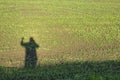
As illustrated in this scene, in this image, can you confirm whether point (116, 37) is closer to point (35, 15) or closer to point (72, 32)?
point (72, 32)

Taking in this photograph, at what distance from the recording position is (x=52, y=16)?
22500 millimetres

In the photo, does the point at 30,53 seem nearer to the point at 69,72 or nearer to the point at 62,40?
the point at 62,40

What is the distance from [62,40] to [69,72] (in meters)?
5.92

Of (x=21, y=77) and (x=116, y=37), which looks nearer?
(x=21, y=77)

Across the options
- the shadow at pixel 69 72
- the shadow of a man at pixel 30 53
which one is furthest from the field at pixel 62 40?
the shadow of a man at pixel 30 53

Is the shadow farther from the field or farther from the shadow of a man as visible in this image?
the shadow of a man

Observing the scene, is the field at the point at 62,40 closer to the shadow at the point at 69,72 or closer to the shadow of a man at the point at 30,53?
the shadow at the point at 69,72

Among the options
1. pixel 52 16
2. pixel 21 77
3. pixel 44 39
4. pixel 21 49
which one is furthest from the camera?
pixel 52 16

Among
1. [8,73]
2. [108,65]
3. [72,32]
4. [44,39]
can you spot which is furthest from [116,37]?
[8,73]

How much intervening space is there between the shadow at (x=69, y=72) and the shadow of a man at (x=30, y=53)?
0.45m

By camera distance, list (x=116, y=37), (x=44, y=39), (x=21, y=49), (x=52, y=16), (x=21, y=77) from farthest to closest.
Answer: (x=52, y=16) < (x=116, y=37) < (x=44, y=39) < (x=21, y=49) < (x=21, y=77)

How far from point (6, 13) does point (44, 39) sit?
8380 mm

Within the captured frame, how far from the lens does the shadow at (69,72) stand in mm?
8587

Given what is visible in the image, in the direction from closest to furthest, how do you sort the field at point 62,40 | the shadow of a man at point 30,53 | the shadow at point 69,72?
the shadow at point 69,72
the field at point 62,40
the shadow of a man at point 30,53
